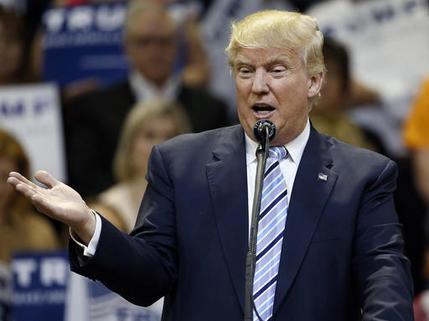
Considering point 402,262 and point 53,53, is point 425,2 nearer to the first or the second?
point 53,53

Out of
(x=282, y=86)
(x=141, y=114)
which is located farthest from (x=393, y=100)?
(x=282, y=86)

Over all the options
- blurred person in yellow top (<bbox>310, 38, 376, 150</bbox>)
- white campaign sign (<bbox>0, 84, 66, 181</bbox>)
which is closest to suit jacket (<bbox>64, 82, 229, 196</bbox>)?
white campaign sign (<bbox>0, 84, 66, 181</bbox>)

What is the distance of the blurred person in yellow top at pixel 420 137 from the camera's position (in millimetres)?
6180

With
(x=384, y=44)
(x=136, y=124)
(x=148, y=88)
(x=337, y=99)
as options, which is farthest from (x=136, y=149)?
(x=384, y=44)

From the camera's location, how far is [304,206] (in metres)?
3.16

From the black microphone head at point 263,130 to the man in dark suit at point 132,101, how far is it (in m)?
3.46

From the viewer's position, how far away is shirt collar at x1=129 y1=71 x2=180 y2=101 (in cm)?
667

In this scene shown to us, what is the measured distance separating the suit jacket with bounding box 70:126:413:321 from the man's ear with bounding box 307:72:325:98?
0.13m

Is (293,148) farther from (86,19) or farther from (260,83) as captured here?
(86,19)

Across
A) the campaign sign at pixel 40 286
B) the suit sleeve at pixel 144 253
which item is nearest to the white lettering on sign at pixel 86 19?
the campaign sign at pixel 40 286

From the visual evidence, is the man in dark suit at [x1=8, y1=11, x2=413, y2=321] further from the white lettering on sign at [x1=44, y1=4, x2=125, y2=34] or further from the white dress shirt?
the white lettering on sign at [x1=44, y1=4, x2=125, y2=34]

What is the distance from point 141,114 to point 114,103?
410 mm

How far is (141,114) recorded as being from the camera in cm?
624

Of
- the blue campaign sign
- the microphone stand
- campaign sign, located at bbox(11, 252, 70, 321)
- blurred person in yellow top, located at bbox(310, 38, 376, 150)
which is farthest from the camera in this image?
the blue campaign sign
